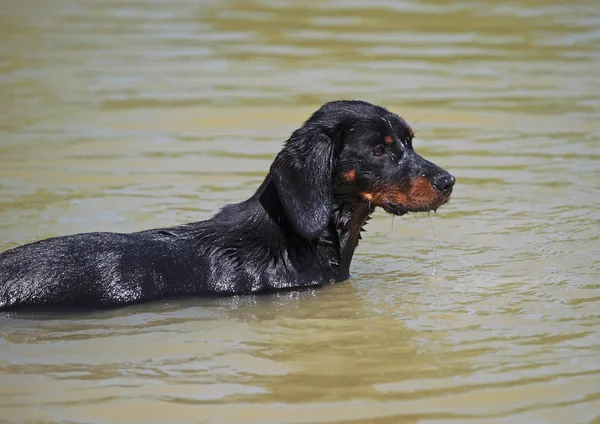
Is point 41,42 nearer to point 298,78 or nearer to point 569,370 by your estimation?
point 298,78

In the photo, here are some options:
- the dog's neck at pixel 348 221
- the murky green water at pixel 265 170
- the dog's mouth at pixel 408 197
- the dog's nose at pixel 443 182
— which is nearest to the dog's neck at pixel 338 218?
the dog's neck at pixel 348 221

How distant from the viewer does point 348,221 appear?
7.95 metres

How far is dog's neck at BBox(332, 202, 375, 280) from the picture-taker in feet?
26.0

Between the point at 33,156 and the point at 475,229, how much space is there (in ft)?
15.1

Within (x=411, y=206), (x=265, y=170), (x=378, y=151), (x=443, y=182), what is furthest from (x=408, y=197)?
(x=265, y=170)

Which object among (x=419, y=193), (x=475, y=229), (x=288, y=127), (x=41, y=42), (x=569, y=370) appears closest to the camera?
(x=569, y=370)

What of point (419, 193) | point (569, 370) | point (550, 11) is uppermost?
point (550, 11)

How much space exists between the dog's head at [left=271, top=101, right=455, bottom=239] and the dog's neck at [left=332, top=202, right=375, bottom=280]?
0.09 meters

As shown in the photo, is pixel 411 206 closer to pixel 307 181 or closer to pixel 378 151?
pixel 378 151

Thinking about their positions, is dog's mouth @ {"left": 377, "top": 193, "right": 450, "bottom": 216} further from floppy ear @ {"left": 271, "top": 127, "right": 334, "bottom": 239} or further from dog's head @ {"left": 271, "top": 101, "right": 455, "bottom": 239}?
floppy ear @ {"left": 271, "top": 127, "right": 334, "bottom": 239}

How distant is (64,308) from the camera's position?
7.24 metres

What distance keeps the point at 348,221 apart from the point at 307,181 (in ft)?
1.66

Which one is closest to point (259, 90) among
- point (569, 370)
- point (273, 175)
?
point (273, 175)

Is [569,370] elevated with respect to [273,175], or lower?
lower
